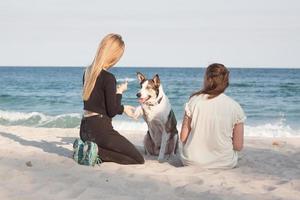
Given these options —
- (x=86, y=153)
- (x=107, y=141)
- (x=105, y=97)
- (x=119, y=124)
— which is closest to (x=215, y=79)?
(x=105, y=97)

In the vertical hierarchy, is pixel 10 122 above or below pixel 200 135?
below

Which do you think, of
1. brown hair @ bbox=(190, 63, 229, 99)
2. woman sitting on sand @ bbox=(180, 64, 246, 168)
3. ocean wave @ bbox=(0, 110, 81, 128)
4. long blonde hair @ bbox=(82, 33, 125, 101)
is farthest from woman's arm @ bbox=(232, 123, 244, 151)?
ocean wave @ bbox=(0, 110, 81, 128)

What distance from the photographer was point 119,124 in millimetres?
12102

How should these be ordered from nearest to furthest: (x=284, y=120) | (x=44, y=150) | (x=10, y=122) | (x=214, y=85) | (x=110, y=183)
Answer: (x=110, y=183), (x=214, y=85), (x=44, y=150), (x=10, y=122), (x=284, y=120)

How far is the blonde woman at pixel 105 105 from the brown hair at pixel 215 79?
99 cm

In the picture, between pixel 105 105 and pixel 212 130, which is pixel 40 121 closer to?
pixel 105 105

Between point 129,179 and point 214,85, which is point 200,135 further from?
point 129,179

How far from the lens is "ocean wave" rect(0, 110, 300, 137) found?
11141 mm

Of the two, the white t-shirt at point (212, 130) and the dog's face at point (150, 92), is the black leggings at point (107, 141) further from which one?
the white t-shirt at point (212, 130)

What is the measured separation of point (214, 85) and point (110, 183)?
1.52 meters

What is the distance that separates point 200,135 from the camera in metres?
5.05

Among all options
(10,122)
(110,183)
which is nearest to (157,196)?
(110,183)

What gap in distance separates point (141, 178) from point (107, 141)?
0.87 m
